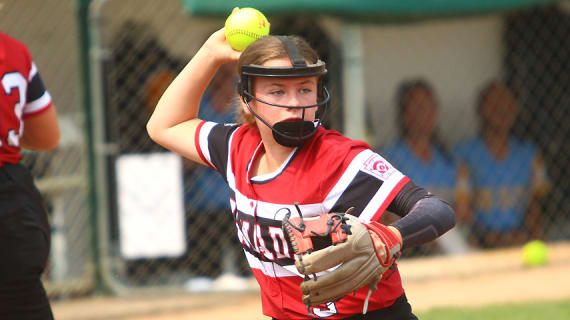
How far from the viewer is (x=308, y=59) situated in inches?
106

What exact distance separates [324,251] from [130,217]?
427cm

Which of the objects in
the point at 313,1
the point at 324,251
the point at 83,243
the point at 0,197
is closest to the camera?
the point at 324,251

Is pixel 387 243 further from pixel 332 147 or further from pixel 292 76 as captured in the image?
pixel 292 76

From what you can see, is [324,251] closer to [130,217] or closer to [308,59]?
[308,59]

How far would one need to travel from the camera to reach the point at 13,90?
3018 mm

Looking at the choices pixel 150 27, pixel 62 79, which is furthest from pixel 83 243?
pixel 150 27

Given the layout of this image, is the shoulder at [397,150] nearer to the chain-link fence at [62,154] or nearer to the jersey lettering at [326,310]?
the chain-link fence at [62,154]

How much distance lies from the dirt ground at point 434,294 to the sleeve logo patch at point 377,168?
130 inches

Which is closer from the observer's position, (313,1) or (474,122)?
(313,1)

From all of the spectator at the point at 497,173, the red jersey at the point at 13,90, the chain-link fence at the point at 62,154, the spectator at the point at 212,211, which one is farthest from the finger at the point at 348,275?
the spectator at the point at 497,173

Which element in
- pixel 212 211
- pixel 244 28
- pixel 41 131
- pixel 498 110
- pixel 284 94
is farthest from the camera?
pixel 498 110

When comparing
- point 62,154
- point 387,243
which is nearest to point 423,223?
point 387,243

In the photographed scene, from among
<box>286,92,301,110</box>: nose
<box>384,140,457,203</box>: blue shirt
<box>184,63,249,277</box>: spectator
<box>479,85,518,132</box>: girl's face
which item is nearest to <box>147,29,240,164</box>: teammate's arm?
<box>286,92,301,110</box>: nose

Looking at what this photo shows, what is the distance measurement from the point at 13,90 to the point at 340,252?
1.46 metres
